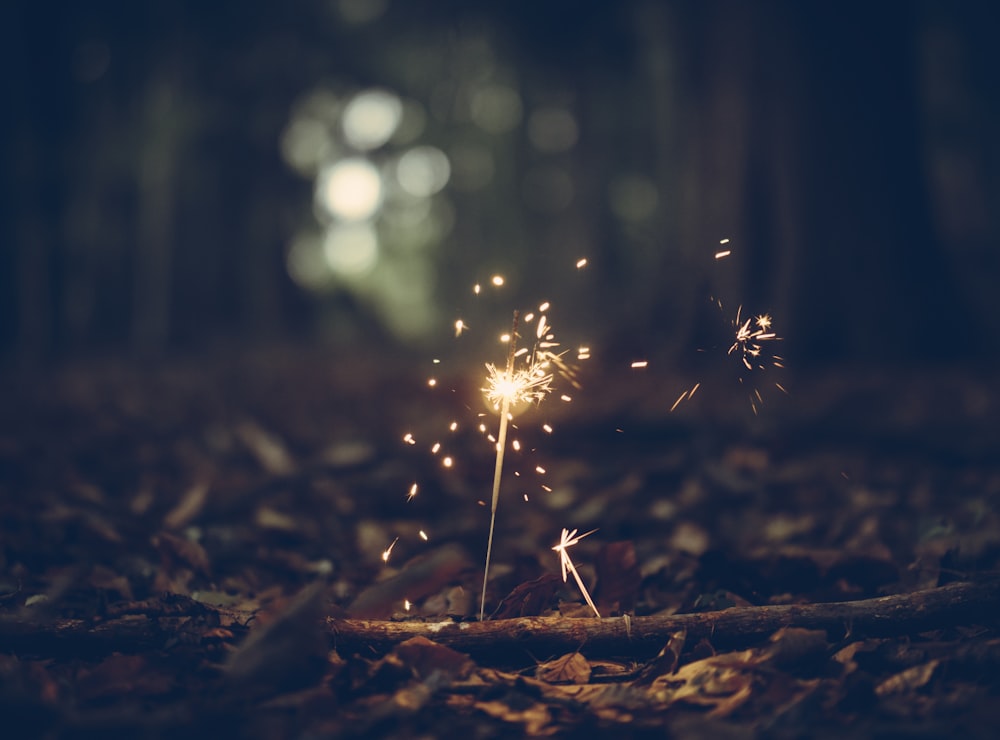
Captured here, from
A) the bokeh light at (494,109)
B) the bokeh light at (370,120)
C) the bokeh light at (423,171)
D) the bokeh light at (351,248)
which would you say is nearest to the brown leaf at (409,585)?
the bokeh light at (370,120)

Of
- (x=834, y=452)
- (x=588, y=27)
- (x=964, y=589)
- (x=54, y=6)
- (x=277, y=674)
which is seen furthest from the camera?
(x=588, y=27)

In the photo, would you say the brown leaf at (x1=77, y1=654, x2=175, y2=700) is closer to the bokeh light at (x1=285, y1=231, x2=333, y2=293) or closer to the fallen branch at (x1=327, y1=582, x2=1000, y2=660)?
the fallen branch at (x1=327, y1=582, x2=1000, y2=660)

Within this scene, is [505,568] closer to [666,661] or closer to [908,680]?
[666,661]

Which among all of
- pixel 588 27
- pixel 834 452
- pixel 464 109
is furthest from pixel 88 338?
pixel 834 452

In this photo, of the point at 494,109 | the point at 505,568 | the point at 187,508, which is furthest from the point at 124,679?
the point at 494,109

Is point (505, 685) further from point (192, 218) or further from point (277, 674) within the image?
point (192, 218)

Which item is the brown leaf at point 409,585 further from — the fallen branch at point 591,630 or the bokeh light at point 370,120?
the bokeh light at point 370,120
